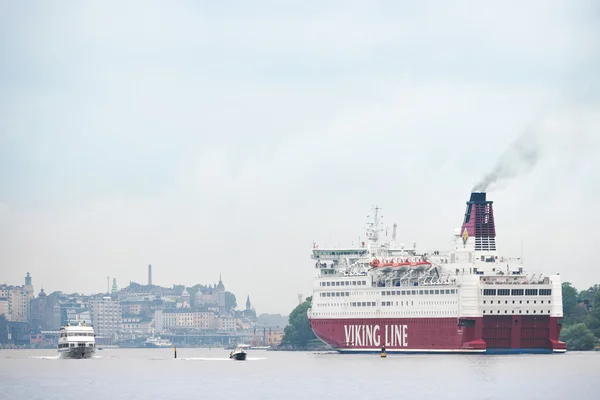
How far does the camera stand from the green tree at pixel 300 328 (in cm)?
17538

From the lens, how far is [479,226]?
125250mm

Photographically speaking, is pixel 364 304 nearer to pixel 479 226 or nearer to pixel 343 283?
pixel 343 283

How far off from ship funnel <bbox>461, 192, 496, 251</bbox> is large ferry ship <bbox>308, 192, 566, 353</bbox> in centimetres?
9

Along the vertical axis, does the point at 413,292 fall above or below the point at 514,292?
above

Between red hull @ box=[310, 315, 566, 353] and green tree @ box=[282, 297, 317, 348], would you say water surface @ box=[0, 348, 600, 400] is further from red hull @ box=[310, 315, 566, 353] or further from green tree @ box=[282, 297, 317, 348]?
green tree @ box=[282, 297, 317, 348]

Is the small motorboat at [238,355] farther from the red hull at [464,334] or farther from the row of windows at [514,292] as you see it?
the row of windows at [514,292]

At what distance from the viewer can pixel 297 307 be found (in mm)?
178875

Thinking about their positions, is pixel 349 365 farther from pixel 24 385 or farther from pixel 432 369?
pixel 24 385

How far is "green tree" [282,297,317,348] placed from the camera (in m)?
175

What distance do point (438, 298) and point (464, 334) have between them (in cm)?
429

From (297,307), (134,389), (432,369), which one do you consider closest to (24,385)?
(134,389)

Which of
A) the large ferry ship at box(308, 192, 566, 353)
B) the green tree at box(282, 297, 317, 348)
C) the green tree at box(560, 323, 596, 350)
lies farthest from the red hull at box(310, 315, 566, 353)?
the green tree at box(282, 297, 317, 348)

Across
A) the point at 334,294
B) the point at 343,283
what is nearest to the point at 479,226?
the point at 343,283

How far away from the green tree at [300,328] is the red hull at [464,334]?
4779 cm
